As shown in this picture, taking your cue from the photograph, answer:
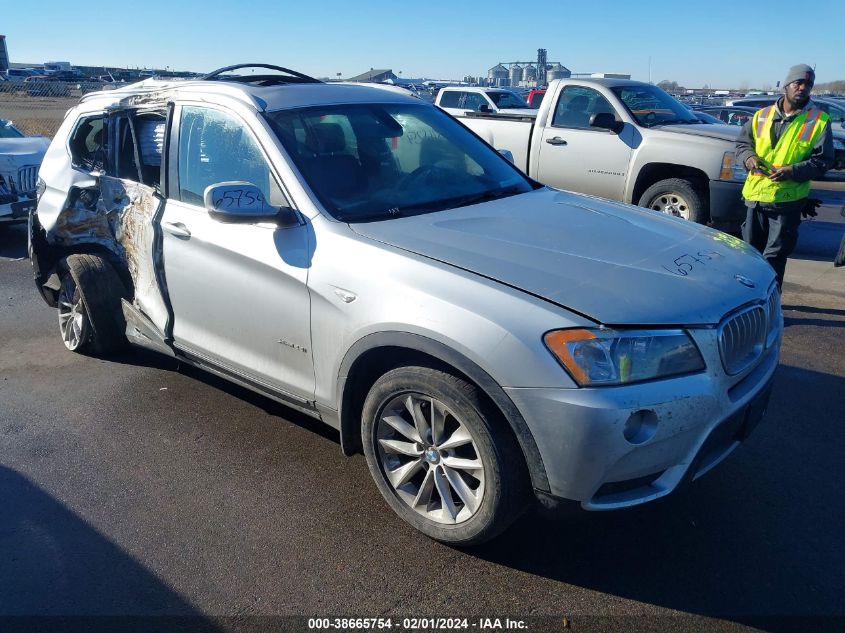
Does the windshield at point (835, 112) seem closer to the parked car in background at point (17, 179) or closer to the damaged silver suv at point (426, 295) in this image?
the damaged silver suv at point (426, 295)

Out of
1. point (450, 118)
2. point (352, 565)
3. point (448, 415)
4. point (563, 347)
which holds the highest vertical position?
point (450, 118)

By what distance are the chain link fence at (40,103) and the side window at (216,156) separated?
59.3 feet

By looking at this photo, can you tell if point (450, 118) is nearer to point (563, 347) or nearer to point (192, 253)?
point (192, 253)

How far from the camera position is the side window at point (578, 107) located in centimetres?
913

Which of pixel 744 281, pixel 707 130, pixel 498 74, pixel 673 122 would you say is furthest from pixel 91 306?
pixel 498 74

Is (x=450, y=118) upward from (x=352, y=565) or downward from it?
upward

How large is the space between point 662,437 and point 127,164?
3646mm

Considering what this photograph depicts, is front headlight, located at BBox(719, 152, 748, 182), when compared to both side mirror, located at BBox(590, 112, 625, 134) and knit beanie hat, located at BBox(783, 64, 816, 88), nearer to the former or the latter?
side mirror, located at BBox(590, 112, 625, 134)

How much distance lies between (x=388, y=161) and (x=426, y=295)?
1.33 metres

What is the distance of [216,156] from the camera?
384cm

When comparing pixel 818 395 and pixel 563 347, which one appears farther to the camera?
pixel 818 395

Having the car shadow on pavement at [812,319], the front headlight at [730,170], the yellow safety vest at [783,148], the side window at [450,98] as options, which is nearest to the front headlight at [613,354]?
the yellow safety vest at [783,148]

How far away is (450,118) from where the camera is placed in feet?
15.2

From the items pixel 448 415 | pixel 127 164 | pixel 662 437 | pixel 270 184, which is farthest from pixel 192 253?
pixel 662 437
